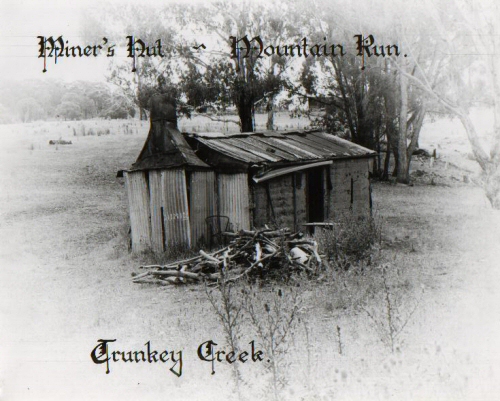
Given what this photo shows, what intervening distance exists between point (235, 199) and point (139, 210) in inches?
111

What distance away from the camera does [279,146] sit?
1524 cm

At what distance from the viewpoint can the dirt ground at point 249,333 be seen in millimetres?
5488

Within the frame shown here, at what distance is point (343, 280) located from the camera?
870 cm

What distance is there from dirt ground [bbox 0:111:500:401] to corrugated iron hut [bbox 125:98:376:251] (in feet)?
4.84

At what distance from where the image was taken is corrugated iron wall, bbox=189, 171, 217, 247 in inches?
496

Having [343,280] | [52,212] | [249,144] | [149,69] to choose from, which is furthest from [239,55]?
[343,280]

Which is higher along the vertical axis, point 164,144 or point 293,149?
point 164,144

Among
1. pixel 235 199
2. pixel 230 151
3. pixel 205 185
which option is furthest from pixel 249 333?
pixel 230 151

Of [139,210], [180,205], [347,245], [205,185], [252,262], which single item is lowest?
[252,262]

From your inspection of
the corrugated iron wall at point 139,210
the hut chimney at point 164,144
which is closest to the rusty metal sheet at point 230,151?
the hut chimney at point 164,144

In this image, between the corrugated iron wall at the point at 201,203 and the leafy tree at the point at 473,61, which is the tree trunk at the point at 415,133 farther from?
the corrugated iron wall at the point at 201,203

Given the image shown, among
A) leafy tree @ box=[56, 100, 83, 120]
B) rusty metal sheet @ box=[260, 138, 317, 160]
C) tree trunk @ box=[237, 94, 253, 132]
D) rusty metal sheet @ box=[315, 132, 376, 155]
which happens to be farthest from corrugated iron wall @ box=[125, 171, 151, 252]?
leafy tree @ box=[56, 100, 83, 120]

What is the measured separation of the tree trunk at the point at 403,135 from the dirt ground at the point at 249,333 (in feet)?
30.6

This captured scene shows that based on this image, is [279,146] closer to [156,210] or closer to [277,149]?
[277,149]
